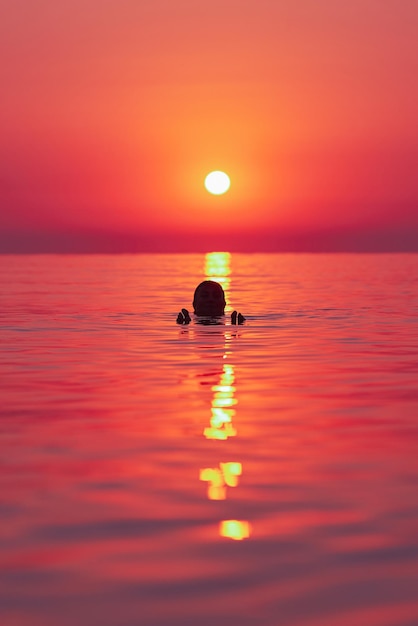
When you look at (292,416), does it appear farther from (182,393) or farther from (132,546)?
(132,546)

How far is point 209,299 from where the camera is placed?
101 ft

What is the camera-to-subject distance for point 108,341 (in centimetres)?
2442

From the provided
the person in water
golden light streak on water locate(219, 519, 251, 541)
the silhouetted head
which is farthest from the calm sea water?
the silhouetted head

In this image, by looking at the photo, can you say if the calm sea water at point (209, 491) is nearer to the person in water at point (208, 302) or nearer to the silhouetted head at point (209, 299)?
the person in water at point (208, 302)

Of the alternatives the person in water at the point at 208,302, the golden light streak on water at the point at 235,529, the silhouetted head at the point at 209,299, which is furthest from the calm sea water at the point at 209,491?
the silhouetted head at the point at 209,299

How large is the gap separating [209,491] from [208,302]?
22.2 m

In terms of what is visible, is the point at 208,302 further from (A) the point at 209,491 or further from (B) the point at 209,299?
(A) the point at 209,491

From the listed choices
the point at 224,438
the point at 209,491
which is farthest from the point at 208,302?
the point at 209,491

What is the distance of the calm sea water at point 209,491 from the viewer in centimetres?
607

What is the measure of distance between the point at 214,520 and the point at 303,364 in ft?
37.7

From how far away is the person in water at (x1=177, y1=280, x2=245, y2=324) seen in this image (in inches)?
1160

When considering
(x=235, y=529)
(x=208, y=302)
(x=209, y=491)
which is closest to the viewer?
(x=235, y=529)

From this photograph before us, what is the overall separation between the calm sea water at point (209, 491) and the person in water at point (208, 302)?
30.7 feet

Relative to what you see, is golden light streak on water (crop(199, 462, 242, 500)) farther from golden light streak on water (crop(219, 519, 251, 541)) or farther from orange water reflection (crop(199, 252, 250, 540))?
golden light streak on water (crop(219, 519, 251, 541))
